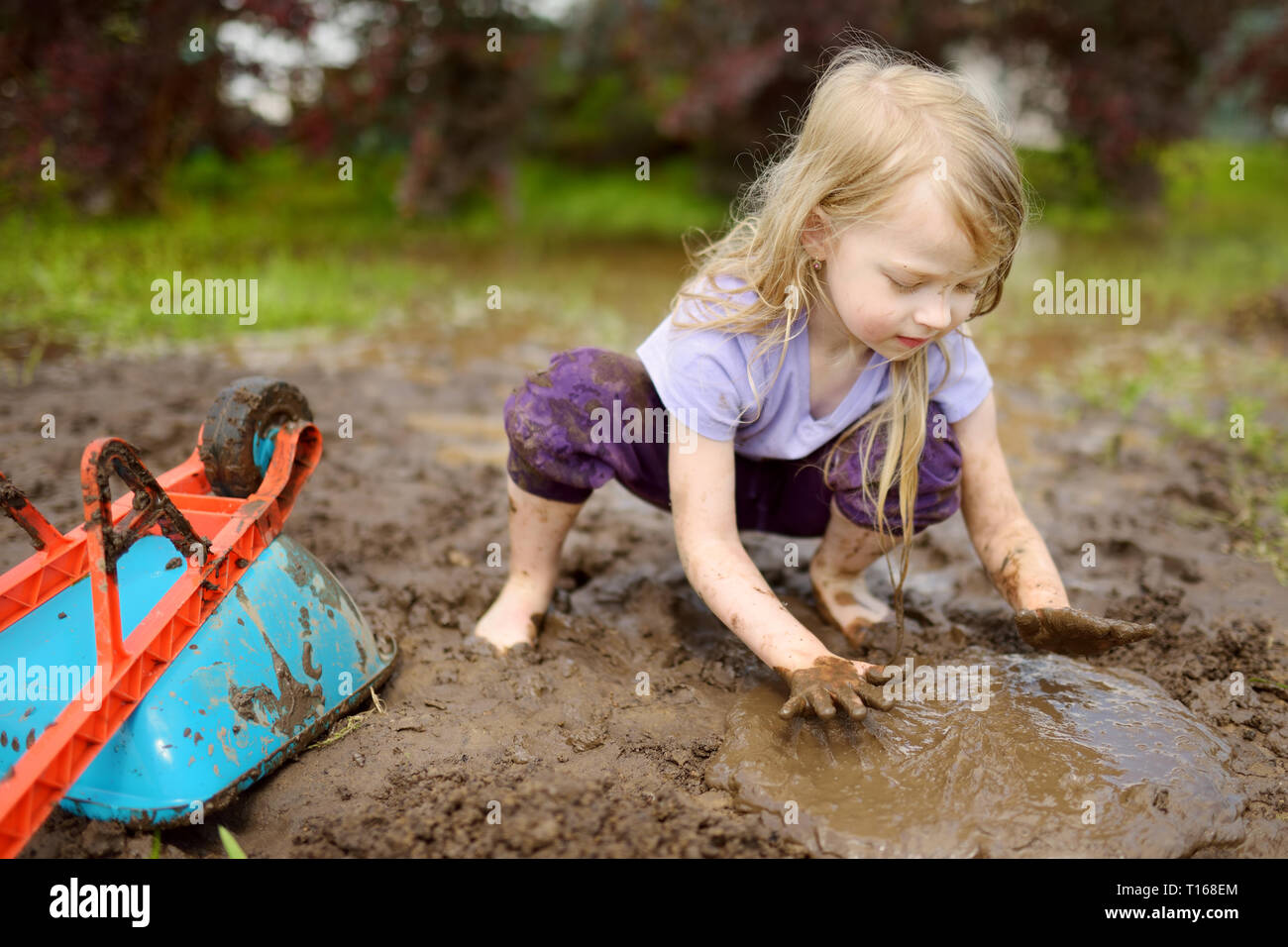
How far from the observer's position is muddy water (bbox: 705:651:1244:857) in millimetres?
1453

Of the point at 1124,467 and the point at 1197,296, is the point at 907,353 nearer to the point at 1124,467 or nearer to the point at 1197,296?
the point at 1124,467

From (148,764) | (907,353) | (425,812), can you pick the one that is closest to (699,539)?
(907,353)

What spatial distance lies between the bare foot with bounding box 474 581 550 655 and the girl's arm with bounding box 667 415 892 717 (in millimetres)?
419

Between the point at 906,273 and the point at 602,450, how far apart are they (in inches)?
26.0

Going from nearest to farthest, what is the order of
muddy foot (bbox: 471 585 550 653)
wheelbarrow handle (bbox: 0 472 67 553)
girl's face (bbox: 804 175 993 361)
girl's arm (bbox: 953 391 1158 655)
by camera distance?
wheelbarrow handle (bbox: 0 472 67 553)
girl's face (bbox: 804 175 993 361)
girl's arm (bbox: 953 391 1158 655)
muddy foot (bbox: 471 585 550 653)

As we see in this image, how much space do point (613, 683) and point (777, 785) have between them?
0.46m

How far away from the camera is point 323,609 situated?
1.71 meters

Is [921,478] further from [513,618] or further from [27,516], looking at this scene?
[27,516]
